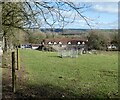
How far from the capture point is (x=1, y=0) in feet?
38.1

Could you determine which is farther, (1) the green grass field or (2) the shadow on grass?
(1) the green grass field

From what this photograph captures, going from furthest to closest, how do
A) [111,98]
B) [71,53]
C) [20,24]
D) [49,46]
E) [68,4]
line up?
[49,46] → [71,53] → [20,24] → [111,98] → [68,4]

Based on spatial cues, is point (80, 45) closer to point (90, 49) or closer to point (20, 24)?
point (90, 49)

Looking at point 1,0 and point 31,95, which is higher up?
point 1,0

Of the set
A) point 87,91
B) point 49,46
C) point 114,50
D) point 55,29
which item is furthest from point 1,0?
point 49,46

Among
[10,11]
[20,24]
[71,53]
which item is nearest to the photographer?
[10,11]

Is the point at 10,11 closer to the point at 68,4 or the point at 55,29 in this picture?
the point at 55,29

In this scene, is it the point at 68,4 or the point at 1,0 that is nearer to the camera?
the point at 68,4

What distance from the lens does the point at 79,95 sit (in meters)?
10.7

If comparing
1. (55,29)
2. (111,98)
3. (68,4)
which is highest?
(68,4)

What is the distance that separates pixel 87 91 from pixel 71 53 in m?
43.0

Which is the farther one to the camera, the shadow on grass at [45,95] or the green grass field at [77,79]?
the green grass field at [77,79]

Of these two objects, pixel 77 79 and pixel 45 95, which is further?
pixel 77 79

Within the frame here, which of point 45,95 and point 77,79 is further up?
point 45,95
